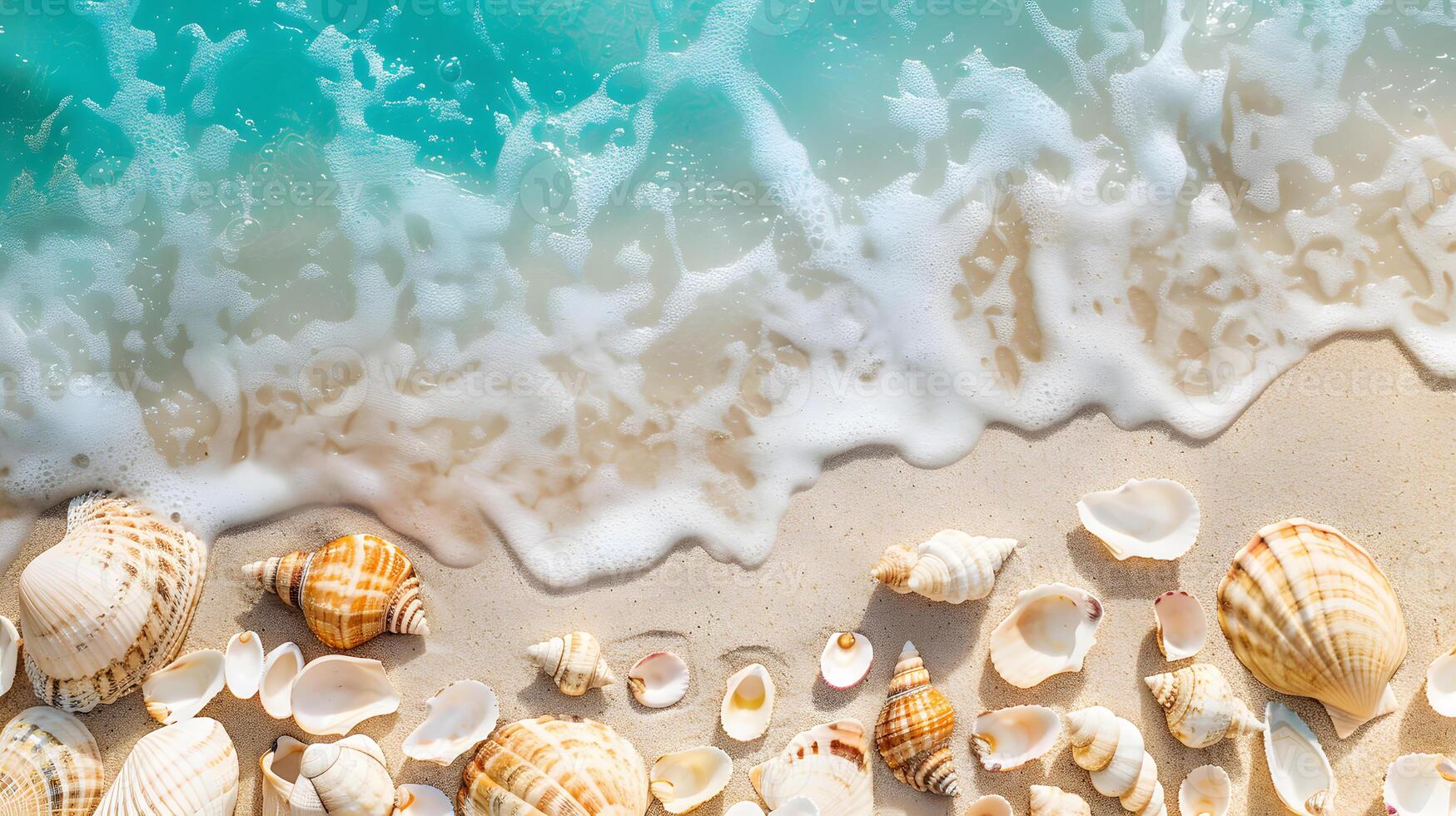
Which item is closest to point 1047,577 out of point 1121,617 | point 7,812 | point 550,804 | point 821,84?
point 1121,617

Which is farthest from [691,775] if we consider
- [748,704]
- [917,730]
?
[917,730]

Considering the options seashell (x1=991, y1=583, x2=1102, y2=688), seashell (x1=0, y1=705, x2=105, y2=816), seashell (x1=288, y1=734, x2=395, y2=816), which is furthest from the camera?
seashell (x1=991, y1=583, x2=1102, y2=688)

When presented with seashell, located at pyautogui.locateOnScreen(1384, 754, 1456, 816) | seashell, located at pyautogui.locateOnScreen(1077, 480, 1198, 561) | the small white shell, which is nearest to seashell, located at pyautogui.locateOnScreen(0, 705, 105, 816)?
the small white shell

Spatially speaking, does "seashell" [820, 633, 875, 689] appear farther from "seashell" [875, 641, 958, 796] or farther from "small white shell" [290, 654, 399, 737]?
"small white shell" [290, 654, 399, 737]

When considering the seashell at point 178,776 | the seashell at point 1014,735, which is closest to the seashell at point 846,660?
the seashell at point 1014,735

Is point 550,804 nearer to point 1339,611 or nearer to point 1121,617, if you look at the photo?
point 1121,617

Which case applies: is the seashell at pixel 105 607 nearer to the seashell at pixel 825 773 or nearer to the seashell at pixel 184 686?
the seashell at pixel 184 686
